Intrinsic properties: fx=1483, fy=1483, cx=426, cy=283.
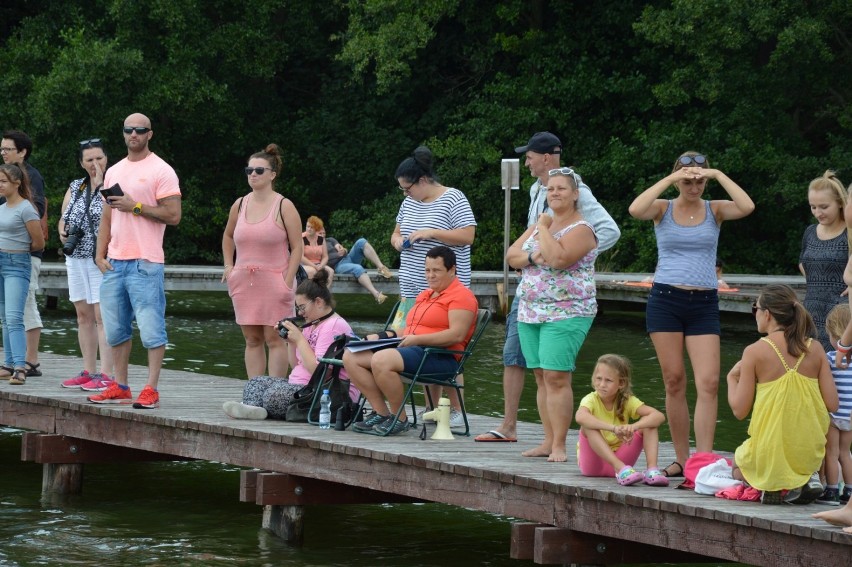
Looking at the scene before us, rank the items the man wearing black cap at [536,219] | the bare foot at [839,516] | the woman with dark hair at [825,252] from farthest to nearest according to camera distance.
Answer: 1. the man wearing black cap at [536,219]
2. the woman with dark hair at [825,252]
3. the bare foot at [839,516]

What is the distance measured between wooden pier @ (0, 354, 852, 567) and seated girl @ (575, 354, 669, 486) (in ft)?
0.30

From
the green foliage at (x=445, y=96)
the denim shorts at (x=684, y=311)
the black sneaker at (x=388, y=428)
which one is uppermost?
the green foliage at (x=445, y=96)

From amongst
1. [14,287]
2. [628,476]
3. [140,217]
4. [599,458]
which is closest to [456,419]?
[599,458]

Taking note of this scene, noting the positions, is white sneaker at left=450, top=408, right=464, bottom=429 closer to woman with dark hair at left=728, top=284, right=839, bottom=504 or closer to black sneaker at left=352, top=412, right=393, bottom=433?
black sneaker at left=352, top=412, right=393, bottom=433

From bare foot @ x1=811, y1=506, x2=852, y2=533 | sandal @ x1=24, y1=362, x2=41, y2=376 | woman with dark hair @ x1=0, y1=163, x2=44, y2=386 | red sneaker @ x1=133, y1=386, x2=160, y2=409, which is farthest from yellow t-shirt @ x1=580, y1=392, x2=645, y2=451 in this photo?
sandal @ x1=24, y1=362, x2=41, y2=376

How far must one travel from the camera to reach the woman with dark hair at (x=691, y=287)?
22.0ft

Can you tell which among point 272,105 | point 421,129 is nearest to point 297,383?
point 421,129

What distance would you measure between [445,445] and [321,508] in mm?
1882

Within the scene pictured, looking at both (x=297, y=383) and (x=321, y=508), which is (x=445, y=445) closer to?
(x=297, y=383)

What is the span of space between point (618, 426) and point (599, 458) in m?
0.23

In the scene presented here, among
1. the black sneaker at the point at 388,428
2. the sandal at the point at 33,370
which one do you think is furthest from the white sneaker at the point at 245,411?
the sandal at the point at 33,370

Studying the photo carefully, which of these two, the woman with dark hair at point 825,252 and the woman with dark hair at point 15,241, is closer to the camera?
the woman with dark hair at point 825,252

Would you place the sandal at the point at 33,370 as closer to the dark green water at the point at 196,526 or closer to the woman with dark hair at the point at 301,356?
the dark green water at the point at 196,526

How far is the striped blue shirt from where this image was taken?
8.27 meters
